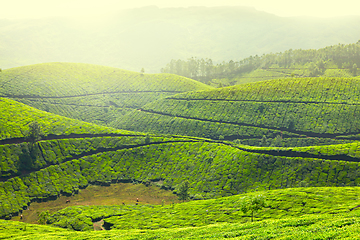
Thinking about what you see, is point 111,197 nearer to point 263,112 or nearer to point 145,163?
point 145,163

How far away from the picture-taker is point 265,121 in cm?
14675

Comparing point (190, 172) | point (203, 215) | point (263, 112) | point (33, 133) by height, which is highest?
point (33, 133)

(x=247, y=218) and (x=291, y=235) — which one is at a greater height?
(x=291, y=235)

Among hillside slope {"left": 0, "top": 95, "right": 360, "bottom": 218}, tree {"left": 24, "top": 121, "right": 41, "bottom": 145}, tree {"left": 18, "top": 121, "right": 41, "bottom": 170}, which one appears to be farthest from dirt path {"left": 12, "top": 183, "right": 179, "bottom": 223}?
tree {"left": 24, "top": 121, "right": 41, "bottom": 145}

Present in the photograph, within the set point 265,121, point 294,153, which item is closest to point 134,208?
point 294,153

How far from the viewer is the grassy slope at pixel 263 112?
136125 millimetres

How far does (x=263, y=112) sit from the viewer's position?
15312cm

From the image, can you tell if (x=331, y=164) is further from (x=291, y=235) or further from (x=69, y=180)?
(x=69, y=180)

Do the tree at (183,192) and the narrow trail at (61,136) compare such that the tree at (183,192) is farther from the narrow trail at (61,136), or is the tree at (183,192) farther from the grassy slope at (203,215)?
the narrow trail at (61,136)

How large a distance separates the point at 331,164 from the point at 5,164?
10976 centimetres

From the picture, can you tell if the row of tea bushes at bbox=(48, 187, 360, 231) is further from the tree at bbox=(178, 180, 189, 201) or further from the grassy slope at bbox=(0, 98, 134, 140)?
the grassy slope at bbox=(0, 98, 134, 140)

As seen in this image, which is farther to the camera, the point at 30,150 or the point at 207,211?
the point at 30,150

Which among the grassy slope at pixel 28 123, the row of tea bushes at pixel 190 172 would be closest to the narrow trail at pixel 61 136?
the grassy slope at pixel 28 123

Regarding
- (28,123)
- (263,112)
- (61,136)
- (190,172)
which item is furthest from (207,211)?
(263,112)
